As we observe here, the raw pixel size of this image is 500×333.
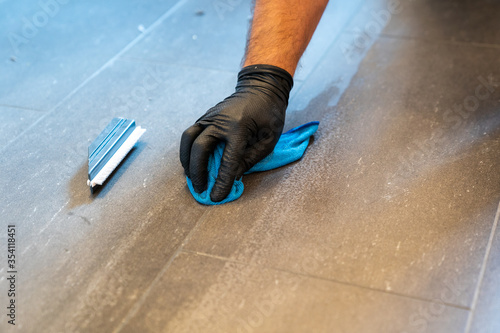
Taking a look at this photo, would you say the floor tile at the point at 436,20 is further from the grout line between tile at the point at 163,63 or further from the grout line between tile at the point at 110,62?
the grout line between tile at the point at 110,62

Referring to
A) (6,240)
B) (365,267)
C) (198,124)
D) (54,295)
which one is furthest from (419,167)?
(6,240)

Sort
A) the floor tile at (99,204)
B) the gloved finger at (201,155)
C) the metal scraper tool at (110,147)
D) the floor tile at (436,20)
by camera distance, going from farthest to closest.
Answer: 1. the floor tile at (436,20)
2. the metal scraper tool at (110,147)
3. the gloved finger at (201,155)
4. the floor tile at (99,204)

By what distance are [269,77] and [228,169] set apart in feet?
1.11

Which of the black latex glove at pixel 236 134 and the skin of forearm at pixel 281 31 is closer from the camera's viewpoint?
the black latex glove at pixel 236 134

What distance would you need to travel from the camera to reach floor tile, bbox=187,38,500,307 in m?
1.30

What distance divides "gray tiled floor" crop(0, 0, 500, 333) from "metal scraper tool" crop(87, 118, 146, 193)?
0.05 m

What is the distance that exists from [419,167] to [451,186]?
119 millimetres

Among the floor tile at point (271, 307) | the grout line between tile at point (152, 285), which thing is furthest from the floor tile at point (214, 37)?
the floor tile at point (271, 307)

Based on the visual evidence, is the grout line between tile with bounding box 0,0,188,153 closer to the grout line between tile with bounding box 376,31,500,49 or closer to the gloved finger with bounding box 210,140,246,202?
the gloved finger with bounding box 210,140,246,202

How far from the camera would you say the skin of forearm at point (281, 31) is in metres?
1.66

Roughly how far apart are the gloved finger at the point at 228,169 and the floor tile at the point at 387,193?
0.16 feet

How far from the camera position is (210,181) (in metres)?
1.53

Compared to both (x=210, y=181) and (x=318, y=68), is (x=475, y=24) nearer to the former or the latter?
(x=318, y=68)

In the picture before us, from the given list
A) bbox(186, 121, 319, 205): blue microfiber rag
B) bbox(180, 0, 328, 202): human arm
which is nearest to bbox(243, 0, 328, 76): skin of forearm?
bbox(180, 0, 328, 202): human arm
